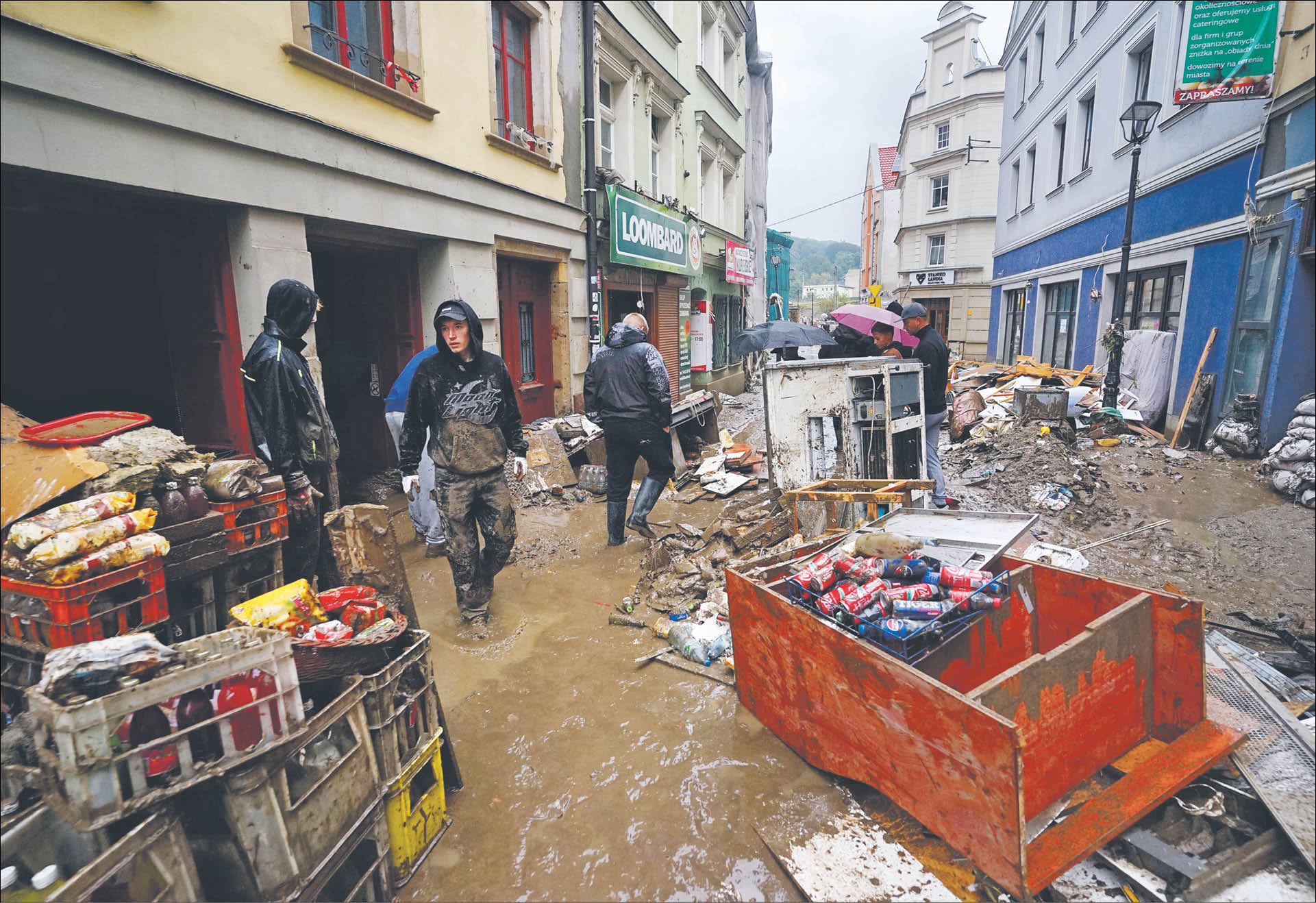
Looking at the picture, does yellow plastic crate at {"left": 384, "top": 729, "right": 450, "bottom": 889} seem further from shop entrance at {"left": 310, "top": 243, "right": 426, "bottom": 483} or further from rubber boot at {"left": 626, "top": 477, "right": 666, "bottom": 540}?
shop entrance at {"left": 310, "top": 243, "right": 426, "bottom": 483}

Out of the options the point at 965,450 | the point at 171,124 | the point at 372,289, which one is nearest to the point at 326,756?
the point at 171,124

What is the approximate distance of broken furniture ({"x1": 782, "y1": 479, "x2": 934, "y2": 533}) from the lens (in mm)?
3742

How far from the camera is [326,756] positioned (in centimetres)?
190

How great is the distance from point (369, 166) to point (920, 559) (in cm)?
518

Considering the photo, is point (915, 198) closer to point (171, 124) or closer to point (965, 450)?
point (965, 450)

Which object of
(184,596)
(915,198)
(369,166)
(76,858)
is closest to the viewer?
(76,858)

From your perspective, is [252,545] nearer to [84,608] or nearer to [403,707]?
[84,608]

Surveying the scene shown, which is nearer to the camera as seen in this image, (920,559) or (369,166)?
(920,559)

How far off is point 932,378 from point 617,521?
3.12 m

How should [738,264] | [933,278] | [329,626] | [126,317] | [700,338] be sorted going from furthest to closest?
[933,278] < [738,264] < [700,338] < [126,317] < [329,626]

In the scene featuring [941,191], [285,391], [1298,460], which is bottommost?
[1298,460]

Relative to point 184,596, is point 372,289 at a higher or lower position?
higher

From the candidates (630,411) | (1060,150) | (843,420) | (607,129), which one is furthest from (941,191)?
(630,411)

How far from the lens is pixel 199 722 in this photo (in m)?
1.61
